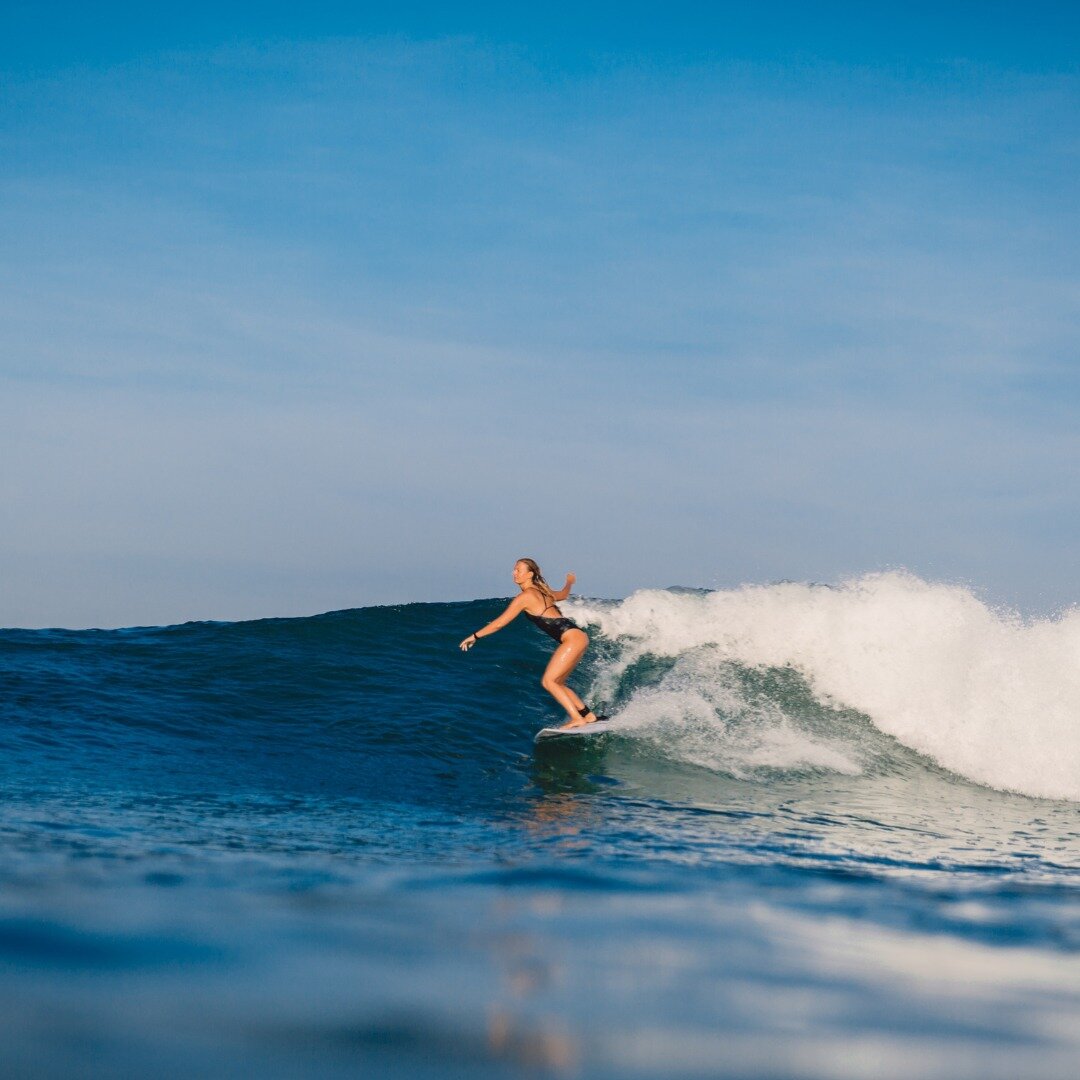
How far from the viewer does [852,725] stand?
12.3 metres

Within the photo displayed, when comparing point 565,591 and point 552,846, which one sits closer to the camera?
point 552,846

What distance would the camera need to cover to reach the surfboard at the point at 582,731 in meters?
11.1

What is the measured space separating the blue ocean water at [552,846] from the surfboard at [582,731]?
0.12 meters

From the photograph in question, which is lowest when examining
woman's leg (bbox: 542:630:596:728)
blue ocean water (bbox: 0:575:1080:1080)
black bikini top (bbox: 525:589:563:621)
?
blue ocean water (bbox: 0:575:1080:1080)

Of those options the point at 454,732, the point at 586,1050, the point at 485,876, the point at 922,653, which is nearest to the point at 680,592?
the point at 922,653

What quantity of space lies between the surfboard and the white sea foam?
1.73 feet

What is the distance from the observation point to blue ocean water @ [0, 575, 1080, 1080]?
3.53m

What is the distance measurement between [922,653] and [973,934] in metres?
8.65

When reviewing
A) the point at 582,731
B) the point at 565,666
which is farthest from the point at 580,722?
the point at 565,666

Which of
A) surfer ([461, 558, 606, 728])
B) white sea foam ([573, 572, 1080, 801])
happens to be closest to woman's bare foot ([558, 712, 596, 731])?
surfer ([461, 558, 606, 728])

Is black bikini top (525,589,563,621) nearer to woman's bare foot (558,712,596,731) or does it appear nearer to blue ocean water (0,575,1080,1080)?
woman's bare foot (558,712,596,731)

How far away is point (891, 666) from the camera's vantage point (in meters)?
13.2

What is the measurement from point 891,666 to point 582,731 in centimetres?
429

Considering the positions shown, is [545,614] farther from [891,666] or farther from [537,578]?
[891,666]
